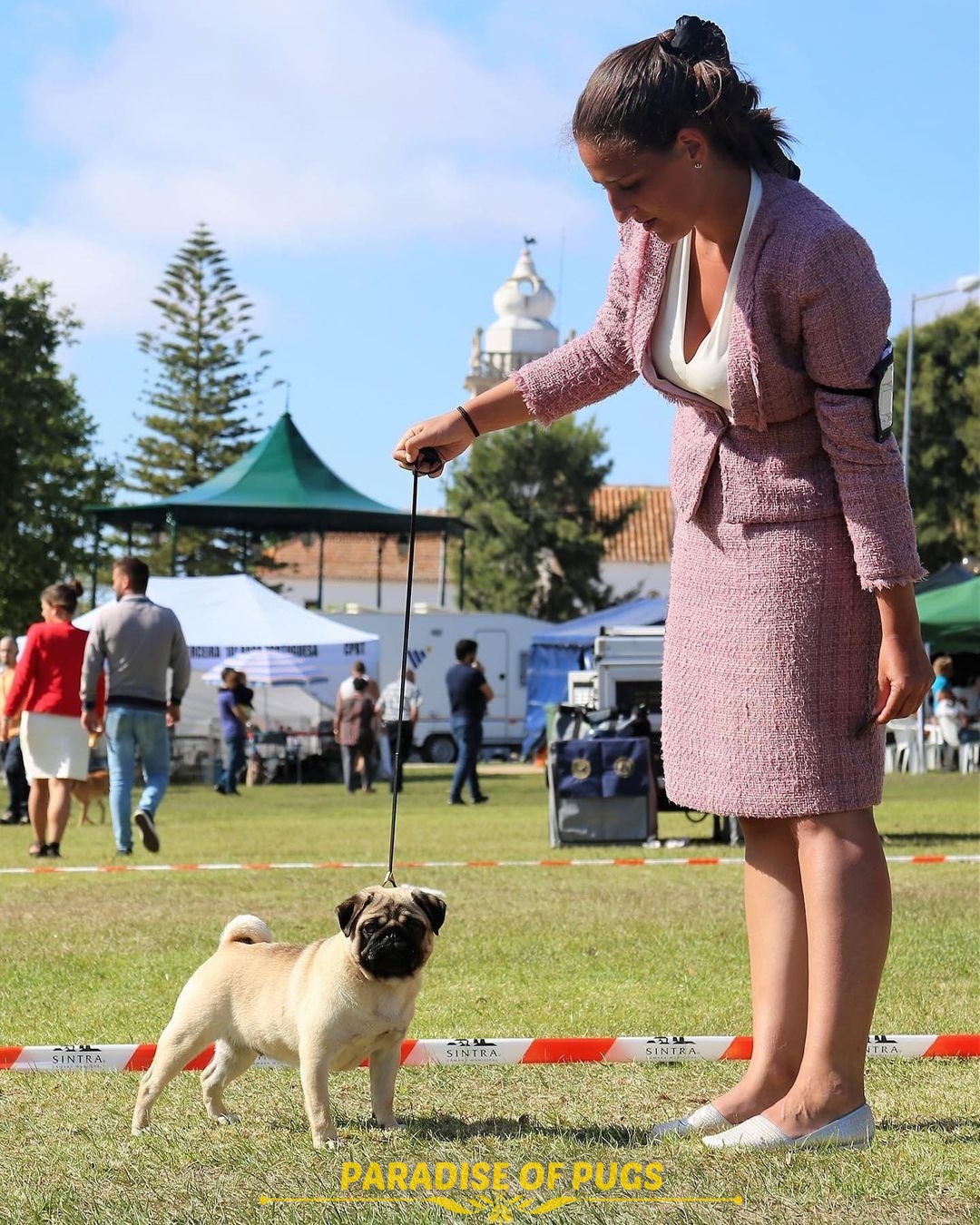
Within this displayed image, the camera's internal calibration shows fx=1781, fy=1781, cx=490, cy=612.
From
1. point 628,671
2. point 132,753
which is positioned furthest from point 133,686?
point 628,671

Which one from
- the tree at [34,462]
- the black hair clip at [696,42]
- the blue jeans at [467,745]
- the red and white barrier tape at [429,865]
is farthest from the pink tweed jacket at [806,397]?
the tree at [34,462]

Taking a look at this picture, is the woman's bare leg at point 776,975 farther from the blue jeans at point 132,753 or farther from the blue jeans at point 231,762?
the blue jeans at point 231,762

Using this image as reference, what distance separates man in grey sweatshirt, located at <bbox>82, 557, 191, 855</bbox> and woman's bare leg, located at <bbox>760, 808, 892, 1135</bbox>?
28.8ft

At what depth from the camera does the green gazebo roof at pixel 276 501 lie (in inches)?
1273

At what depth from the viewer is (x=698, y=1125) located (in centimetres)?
370

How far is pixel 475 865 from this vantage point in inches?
449

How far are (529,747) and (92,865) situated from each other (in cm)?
2794

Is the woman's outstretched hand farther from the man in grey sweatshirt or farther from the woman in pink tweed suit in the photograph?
the man in grey sweatshirt

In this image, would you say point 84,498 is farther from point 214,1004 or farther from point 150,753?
point 214,1004

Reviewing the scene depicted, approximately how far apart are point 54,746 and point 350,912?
9.15 metres

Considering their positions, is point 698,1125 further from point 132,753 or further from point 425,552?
point 425,552

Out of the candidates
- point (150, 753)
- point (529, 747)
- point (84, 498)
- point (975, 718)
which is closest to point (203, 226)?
point (84, 498)

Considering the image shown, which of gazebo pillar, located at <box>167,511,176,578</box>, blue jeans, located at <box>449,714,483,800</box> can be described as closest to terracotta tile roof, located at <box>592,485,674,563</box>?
gazebo pillar, located at <box>167,511,176,578</box>

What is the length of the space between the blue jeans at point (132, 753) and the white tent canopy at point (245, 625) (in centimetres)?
1296
